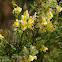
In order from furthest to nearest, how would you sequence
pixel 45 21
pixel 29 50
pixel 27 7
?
pixel 27 7, pixel 29 50, pixel 45 21

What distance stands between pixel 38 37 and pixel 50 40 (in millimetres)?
157

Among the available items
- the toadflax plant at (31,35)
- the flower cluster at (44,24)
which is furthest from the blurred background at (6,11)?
the flower cluster at (44,24)

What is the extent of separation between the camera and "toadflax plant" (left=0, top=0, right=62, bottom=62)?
1062 mm

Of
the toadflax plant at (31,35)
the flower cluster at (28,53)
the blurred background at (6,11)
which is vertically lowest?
the flower cluster at (28,53)

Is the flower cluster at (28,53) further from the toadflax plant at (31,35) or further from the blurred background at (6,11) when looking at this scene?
the blurred background at (6,11)

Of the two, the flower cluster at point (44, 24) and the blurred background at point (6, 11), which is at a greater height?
the blurred background at point (6, 11)

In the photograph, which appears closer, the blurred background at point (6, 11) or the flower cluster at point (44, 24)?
the flower cluster at point (44, 24)

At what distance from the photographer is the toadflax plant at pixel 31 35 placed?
1062mm

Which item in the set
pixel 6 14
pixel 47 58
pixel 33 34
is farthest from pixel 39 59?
pixel 6 14

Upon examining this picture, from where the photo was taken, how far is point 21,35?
3.91ft

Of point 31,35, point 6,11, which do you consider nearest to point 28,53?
point 31,35

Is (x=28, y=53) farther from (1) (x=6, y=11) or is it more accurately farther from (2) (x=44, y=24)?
(1) (x=6, y=11)

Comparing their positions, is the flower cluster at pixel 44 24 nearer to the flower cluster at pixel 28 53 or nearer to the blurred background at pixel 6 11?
the flower cluster at pixel 28 53

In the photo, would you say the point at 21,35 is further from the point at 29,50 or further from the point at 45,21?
the point at 45,21
